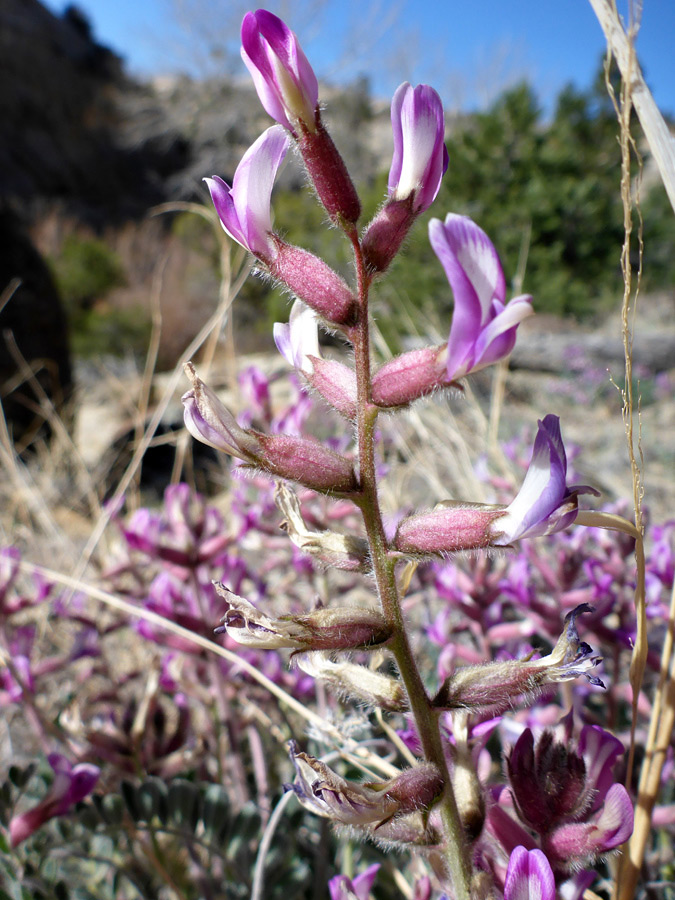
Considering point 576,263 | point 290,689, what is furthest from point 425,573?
point 576,263

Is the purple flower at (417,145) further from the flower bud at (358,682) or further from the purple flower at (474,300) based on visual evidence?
the flower bud at (358,682)

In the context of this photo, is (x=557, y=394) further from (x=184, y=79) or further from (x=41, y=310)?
(x=184, y=79)

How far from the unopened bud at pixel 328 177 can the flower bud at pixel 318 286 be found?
5 cm

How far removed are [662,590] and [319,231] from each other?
10680mm

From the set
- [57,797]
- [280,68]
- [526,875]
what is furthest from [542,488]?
[57,797]

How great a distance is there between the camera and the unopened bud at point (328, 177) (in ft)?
2.11

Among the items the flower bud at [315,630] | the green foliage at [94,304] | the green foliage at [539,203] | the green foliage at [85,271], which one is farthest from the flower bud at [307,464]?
the green foliage at [85,271]

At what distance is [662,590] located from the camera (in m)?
1.47

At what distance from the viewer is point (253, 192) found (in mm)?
653

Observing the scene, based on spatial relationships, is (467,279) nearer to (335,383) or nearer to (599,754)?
(335,383)

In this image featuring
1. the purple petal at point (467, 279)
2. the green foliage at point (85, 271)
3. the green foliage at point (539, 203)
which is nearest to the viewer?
the purple petal at point (467, 279)

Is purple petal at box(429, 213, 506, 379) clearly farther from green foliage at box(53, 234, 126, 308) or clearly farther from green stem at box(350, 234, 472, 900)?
green foliage at box(53, 234, 126, 308)

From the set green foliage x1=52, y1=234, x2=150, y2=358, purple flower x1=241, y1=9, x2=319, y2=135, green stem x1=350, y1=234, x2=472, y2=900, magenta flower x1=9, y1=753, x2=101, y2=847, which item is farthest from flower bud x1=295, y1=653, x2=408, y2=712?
green foliage x1=52, y1=234, x2=150, y2=358

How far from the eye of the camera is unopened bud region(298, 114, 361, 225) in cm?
64
